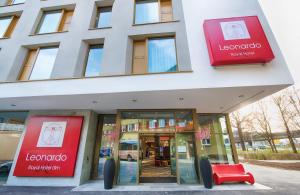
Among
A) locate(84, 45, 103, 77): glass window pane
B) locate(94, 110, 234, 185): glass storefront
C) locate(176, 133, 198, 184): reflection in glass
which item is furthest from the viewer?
locate(84, 45, 103, 77): glass window pane

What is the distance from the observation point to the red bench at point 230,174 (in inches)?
254

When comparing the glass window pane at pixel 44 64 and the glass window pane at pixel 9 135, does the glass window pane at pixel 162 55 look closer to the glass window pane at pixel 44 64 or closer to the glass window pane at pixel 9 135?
the glass window pane at pixel 44 64

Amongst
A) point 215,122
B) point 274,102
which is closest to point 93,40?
point 215,122

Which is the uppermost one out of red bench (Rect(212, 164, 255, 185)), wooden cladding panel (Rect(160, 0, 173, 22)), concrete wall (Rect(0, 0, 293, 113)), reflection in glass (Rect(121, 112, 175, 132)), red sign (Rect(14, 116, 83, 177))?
wooden cladding panel (Rect(160, 0, 173, 22))

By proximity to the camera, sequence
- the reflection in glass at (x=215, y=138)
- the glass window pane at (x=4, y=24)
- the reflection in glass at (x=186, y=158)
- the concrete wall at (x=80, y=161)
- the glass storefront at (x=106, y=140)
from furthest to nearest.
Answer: the glass window pane at (x=4, y=24) → the reflection in glass at (x=215, y=138) → the glass storefront at (x=106, y=140) → the reflection in glass at (x=186, y=158) → the concrete wall at (x=80, y=161)

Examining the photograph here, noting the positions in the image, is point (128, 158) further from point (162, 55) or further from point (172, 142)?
point (162, 55)

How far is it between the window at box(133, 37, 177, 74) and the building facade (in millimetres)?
55

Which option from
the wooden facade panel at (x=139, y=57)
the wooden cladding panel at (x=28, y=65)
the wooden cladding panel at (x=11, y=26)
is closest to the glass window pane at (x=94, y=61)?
the wooden facade panel at (x=139, y=57)

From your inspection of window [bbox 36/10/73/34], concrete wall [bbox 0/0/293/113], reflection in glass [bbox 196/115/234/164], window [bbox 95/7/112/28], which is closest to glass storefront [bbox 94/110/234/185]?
reflection in glass [bbox 196/115/234/164]

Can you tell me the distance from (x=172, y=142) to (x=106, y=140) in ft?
12.9

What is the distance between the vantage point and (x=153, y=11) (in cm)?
847

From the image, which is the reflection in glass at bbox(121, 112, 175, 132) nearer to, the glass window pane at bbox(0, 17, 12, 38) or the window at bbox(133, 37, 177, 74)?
the window at bbox(133, 37, 177, 74)

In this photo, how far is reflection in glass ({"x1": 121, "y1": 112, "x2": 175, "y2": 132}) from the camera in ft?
25.0

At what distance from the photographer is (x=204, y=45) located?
616 cm
